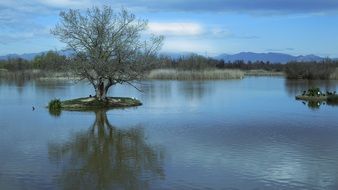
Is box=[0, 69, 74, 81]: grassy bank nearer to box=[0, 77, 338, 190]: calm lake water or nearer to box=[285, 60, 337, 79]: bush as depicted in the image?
box=[285, 60, 337, 79]: bush

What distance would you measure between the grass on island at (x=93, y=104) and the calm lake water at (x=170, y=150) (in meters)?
2.41

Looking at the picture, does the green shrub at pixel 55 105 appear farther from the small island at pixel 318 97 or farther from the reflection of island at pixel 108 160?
the small island at pixel 318 97

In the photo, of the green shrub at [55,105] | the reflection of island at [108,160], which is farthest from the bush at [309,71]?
the reflection of island at [108,160]

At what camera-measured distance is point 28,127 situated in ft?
74.1

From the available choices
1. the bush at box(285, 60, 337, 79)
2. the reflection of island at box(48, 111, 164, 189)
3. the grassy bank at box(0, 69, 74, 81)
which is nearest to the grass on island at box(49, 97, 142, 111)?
the reflection of island at box(48, 111, 164, 189)

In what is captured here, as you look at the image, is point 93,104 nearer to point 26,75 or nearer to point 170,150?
point 170,150

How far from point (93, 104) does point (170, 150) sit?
1609cm

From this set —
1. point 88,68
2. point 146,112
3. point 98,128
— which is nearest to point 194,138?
point 98,128

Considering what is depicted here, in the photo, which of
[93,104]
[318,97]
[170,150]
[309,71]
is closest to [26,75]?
[309,71]

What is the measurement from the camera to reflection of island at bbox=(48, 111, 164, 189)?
12.2m


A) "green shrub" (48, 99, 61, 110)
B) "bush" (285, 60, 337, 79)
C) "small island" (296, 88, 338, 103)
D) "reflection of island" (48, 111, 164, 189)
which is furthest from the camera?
"bush" (285, 60, 337, 79)

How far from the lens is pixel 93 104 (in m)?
31.7

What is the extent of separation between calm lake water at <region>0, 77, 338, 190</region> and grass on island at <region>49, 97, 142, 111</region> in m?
2.41

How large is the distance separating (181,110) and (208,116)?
364cm
